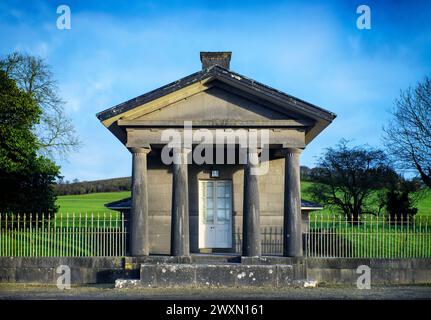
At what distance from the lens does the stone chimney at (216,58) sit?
687 inches

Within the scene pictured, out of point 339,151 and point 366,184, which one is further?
point 339,151

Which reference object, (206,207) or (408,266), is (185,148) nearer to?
(206,207)

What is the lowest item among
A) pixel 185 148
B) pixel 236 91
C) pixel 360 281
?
pixel 360 281

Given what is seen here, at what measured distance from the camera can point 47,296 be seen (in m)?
13.1

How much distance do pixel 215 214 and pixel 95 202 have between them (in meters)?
30.4

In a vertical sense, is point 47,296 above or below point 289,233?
below

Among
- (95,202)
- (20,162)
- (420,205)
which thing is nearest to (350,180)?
(420,205)

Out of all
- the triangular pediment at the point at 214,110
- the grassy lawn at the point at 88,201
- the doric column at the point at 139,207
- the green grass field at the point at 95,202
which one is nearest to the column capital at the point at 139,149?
the doric column at the point at 139,207

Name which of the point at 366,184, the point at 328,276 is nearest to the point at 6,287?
the point at 328,276

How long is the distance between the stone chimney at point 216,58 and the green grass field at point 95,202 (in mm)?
25550

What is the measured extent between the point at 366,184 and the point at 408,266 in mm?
28418

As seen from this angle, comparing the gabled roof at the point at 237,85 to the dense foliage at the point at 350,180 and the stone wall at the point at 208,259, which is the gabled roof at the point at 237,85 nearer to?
the stone wall at the point at 208,259

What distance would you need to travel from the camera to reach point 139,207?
1538cm

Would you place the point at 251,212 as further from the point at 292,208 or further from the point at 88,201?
the point at 88,201
